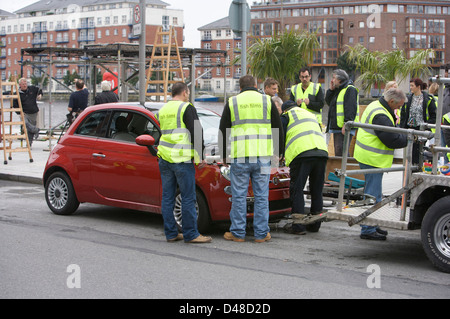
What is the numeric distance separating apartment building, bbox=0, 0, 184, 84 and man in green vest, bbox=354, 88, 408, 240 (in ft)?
426

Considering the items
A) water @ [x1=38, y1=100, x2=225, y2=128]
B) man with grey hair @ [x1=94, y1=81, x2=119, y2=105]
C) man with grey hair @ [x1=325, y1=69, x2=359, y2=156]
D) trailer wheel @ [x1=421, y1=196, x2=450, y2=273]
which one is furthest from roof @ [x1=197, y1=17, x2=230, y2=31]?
trailer wheel @ [x1=421, y1=196, x2=450, y2=273]

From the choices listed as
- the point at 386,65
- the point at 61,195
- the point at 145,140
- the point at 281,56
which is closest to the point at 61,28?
the point at 386,65

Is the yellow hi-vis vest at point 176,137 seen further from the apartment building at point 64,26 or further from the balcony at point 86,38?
the balcony at point 86,38

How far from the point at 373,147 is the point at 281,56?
9.53m

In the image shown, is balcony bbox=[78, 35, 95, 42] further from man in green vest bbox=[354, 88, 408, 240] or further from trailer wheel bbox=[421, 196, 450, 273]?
trailer wheel bbox=[421, 196, 450, 273]

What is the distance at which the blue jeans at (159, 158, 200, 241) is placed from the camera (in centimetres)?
786

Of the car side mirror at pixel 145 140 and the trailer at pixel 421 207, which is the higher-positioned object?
the car side mirror at pixel 145 140

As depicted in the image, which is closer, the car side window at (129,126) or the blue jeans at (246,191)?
the blue jeans at (246,191)

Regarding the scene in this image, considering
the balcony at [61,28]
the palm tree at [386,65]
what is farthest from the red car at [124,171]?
the balcony at [61,28]

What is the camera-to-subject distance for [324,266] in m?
6.84

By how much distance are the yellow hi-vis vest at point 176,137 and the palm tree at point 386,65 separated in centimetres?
1327

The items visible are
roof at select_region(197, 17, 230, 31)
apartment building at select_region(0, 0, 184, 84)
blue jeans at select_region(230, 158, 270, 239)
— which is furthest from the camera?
roof at select_region(197, 17, 230, 31)

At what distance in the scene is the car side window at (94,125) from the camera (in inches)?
376
